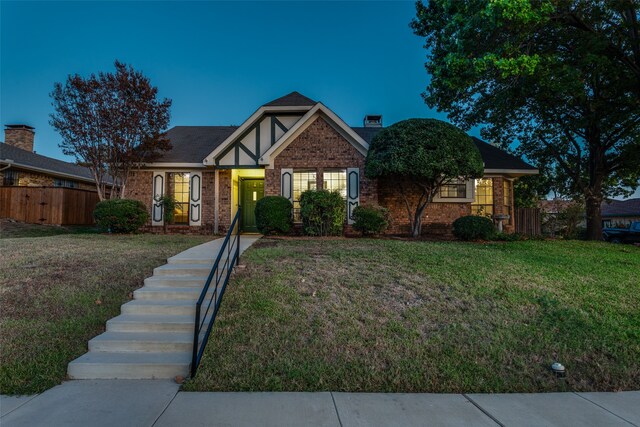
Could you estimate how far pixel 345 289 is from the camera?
5.17m

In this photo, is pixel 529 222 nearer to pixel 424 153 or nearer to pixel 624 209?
pixel 424 153

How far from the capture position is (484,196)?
13.3 meters

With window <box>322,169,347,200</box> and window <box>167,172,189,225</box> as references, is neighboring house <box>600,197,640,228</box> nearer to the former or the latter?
window <box>322,169,347,200</box>

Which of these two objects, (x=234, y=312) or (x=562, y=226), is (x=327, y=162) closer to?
(x=234, y=312)

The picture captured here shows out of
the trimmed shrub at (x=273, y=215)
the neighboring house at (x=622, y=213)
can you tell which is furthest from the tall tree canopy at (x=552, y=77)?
the neighboring house at (x=622, y=213)

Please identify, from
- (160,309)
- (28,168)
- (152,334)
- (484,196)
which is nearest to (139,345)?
(152,334)

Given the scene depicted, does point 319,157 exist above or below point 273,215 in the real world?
above

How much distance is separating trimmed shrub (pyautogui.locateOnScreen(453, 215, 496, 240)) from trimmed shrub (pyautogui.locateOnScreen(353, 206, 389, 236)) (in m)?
2.38

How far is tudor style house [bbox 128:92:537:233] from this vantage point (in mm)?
11750

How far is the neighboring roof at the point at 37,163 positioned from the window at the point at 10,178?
586 mm

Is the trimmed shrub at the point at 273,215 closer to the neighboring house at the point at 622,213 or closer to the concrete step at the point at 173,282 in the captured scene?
the concrete step at the point at 173,282

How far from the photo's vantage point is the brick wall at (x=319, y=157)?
462 inches

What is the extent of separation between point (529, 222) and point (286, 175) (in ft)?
34.9

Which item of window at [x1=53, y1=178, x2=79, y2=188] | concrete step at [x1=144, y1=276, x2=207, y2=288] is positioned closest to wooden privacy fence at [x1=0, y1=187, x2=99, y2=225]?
window at [x1=53, y1=178, x2=79, y2=188]
